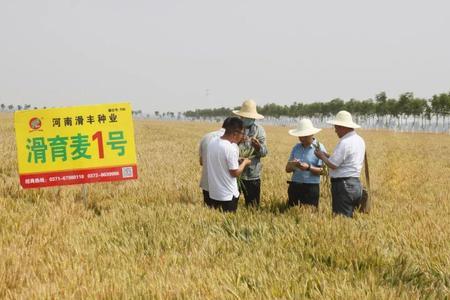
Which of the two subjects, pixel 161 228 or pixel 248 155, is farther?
pixel 248 155

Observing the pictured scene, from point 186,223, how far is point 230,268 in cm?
152

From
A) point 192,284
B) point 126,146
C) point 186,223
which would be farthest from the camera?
point 126,146

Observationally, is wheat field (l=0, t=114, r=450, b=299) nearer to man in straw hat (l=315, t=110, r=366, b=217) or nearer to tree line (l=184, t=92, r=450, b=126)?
man in straw hat (l=315, t=110, r=366, b=217)

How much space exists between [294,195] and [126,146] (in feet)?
8.77

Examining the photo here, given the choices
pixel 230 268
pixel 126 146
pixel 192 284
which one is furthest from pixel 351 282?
pixel 126 146

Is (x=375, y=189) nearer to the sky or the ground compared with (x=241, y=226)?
nearer to the ground

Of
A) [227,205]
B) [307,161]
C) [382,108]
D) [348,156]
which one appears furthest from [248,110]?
[382,108]

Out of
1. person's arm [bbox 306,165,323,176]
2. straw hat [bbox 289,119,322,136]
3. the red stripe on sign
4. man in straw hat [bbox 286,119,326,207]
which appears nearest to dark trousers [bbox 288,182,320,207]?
man in straw hat [bbox 286,119,326,207]

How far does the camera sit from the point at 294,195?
20.2 feet

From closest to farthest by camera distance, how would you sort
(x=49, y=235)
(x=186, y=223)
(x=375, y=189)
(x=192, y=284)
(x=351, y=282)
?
(x=192, y=284) → (x=351, y=282) → (x=49, y=235) → (x=186, y=223) → (x=375, y=189)

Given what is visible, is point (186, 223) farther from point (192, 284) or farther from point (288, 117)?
point (288, 117)

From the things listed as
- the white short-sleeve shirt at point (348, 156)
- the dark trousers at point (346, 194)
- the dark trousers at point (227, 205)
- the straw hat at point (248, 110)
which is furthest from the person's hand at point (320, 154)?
the dark trousers at point (227, 205)

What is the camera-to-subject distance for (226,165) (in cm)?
524

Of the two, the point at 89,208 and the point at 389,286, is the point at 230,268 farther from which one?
the point at 89,208
